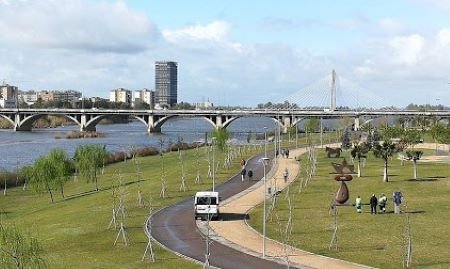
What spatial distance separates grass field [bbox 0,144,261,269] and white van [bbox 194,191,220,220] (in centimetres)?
402

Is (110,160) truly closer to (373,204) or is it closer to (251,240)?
(373,204)

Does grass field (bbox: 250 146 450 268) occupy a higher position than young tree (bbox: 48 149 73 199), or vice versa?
young tree (bbox: 48 149 73 199)

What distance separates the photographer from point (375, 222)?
41.0 m

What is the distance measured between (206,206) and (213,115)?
12999 cm

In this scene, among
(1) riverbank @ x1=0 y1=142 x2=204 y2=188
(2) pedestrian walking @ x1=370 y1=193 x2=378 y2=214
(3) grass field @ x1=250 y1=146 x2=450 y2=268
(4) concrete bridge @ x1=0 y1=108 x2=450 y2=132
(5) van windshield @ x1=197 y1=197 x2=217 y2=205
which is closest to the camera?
(3) grass field @ x1=250 y1=146 x2=450 y2=268

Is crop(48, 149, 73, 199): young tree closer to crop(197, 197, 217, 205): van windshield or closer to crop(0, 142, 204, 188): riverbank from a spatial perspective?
crop(0, 142, 204, 188): riverbank

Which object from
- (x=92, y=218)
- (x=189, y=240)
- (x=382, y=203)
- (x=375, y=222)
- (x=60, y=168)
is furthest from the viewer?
(x=60, y=168)

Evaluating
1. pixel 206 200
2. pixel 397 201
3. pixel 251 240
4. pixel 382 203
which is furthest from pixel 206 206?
pixel 397 201

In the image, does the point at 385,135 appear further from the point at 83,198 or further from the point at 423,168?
the point at 83,198

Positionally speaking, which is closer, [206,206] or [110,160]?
[206,206]

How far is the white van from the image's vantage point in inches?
1670

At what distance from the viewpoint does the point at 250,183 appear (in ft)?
206

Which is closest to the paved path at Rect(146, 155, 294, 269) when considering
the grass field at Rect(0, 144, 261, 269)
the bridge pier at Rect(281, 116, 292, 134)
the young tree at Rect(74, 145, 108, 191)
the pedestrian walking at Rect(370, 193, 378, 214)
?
the grass field at Rect(0, 144, 261, 269)

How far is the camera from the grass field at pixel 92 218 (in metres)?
32.7
